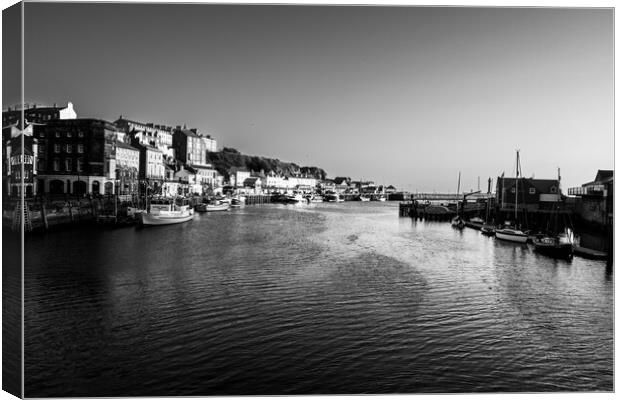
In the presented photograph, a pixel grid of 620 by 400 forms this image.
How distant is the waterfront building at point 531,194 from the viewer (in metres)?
23.0

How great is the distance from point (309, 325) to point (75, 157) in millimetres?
18472

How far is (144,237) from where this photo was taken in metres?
16.2

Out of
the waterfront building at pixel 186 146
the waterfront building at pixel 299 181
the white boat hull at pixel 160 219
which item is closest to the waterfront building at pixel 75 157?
the white boat hull at pixel 160 219

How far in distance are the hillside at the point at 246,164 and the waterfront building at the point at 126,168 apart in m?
29.0

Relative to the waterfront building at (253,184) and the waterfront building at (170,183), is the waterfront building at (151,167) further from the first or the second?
the waterfront building at (253,184)

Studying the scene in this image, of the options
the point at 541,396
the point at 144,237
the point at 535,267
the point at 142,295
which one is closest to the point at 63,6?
the point at 142,295

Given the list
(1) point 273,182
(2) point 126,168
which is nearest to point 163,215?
(2) point 126,168

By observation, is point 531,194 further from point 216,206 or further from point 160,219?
point 216,206

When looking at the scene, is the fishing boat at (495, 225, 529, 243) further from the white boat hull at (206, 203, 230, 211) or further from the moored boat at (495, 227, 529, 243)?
the white boat hull at (206, 203, 230, 211)

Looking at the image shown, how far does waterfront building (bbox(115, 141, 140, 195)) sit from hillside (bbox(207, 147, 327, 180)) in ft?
95.0

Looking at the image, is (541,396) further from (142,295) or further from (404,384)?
(142,295)

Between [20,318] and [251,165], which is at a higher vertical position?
[251,165]

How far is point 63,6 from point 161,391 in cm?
357

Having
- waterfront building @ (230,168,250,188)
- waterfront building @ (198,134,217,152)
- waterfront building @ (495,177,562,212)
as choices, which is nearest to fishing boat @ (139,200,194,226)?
waterfront building @ (495,177,562,212)
